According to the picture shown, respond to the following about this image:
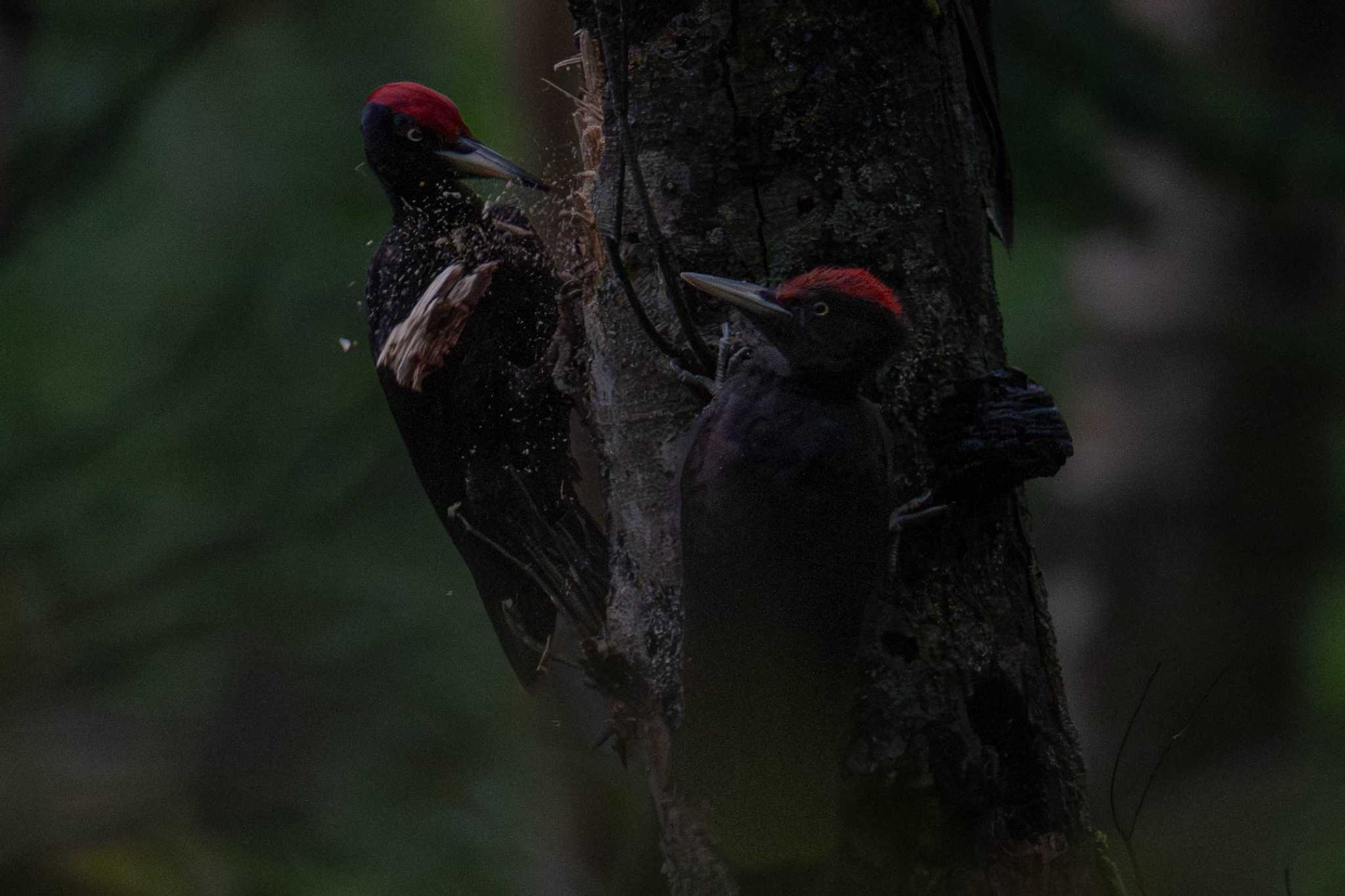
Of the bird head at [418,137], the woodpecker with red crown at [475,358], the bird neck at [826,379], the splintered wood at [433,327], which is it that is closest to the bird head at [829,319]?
the bird neck at [826,379]

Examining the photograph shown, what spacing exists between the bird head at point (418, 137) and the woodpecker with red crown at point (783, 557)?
89cm

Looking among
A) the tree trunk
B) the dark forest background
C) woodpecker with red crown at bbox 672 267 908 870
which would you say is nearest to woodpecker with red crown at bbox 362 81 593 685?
the dark forest background

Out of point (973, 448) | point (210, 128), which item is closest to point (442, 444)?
point (973, 448)

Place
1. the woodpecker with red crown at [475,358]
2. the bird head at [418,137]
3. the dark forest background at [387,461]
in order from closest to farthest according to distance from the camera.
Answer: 1. the woodpecker with red crown at [475,358]
2. the bird head at [418,137]
3. the dark forest background at [387,461]

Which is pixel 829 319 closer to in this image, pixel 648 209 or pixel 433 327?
pixel 648 209

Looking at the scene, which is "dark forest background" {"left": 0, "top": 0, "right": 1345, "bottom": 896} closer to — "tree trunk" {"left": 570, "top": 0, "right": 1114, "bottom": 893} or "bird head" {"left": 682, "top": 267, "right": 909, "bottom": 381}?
"tree trunk" {"left": 570, "top": 0, "right": 1114, "bottom": 893}

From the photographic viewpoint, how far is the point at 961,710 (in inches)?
45.8

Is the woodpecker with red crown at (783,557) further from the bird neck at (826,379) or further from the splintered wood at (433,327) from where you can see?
the splintered wood at (433,327)

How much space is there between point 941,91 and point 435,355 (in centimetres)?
80

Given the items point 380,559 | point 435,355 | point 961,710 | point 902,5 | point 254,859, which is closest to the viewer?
point 961,710

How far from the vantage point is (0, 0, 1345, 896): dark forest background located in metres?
3.36

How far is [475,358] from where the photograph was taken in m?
1.76

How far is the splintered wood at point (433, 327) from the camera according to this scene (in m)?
1.72

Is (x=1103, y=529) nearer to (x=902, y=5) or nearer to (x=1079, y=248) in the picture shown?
(x=1079, y=248)
